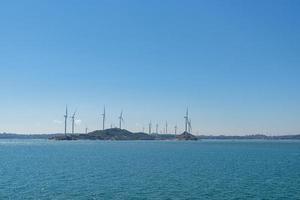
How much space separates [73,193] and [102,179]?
58.7 ft

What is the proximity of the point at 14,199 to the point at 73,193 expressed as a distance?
28.0 feet

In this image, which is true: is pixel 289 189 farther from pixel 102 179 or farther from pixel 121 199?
pixel 102 179

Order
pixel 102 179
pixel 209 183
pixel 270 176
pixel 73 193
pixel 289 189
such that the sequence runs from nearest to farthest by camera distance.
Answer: pixel 73 193, pixel 289 189, pixel 209 183, pixel 102 179, pixel 270 176

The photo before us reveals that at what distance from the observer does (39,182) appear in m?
76.1

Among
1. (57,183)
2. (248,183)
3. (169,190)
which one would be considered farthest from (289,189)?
(57,183)

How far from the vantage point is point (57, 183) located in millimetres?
74688

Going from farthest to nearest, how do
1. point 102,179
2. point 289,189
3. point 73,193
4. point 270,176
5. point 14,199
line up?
point 270,176 → point 102,179 → point 289,189 → point 73,193 → point 14,199

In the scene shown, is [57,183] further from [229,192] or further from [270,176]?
[270,176]

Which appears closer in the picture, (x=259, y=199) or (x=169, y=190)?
(x=259, y=199)

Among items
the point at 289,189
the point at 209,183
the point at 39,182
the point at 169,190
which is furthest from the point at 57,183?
the point at 289,189

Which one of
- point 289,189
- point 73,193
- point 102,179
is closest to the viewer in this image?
point 73,193

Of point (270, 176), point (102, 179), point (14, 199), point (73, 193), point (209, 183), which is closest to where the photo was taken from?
point (14, 199)

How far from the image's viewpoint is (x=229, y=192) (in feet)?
210

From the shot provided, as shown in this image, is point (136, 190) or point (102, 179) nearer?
point (136, 190)
